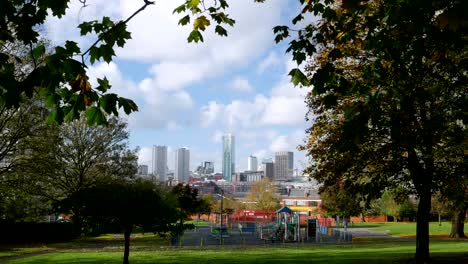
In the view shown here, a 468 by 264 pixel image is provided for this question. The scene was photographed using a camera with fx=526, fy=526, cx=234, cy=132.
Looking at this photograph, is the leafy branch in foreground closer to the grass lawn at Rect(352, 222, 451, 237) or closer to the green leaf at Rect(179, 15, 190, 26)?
the green leaf at Rect(179, 15, 190, 26)

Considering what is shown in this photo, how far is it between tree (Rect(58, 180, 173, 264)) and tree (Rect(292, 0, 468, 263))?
6939 millimetres

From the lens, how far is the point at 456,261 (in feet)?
69.7

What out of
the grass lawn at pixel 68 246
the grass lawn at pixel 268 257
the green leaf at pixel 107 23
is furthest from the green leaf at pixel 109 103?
the grass lawn at pixel 68 246

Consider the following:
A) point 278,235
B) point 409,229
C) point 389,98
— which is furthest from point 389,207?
point 389,98

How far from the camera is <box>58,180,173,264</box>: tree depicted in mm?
19188

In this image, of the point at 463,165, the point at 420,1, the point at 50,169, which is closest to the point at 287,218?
the point at 50,169

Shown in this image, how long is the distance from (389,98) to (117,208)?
10.4 metres

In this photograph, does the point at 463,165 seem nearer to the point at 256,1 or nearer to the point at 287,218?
the point at 256,1

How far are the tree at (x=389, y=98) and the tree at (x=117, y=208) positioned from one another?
694 centimetres

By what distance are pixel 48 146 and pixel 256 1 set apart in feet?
103

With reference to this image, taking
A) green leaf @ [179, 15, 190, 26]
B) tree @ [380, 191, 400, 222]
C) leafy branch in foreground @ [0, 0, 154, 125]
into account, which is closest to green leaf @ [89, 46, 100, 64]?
leafy branch in foreground @ [0, 0, 154, 125]

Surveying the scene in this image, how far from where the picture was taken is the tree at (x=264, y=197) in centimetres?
9962

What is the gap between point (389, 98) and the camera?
579 inches

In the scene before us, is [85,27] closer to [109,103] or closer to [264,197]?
[109,103]
